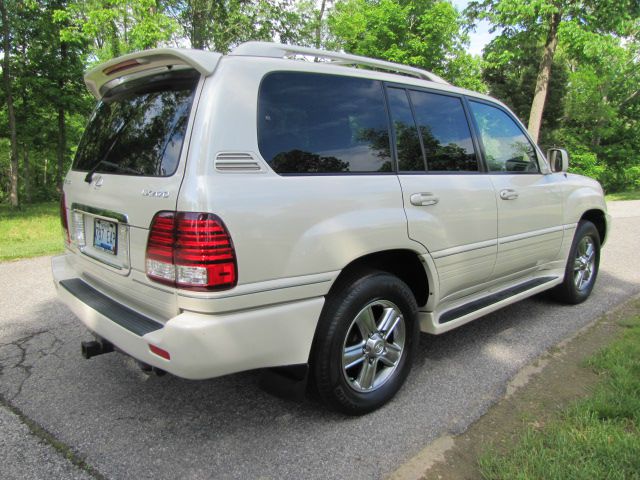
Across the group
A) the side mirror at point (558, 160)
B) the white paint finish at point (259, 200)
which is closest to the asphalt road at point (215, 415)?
the white paint finish at point (259, 200)

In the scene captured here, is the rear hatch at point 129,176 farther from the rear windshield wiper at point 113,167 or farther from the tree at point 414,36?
the tree at point 414,36

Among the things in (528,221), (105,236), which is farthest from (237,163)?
(528,221)

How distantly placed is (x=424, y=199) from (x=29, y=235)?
9.79m

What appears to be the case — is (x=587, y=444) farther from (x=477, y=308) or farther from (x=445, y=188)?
(x=445, y=188)

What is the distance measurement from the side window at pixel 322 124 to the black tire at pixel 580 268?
2699 mm

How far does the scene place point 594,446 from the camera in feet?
7.23

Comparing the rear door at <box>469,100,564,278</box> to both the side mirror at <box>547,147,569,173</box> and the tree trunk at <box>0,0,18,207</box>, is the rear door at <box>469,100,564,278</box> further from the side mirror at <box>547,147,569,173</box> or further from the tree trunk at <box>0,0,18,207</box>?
the tree trunk at <box>0,0,18,207</box>

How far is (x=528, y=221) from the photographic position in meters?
3.68

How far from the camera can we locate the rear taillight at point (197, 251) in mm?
1974

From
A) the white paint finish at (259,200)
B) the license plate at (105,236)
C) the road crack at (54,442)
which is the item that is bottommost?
the road crack at (54,442)

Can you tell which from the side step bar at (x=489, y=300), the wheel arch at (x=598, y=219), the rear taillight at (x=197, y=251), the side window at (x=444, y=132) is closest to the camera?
the rear taillight at (x=197, y=251)

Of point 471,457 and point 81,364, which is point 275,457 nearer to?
point 471,457

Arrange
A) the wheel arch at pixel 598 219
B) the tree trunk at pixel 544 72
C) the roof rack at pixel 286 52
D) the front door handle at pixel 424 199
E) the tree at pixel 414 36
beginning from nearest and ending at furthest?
the roof rack at pixel 286 52, the front door handle at pixel 424 199, the wheel arch at pixel 598 219, the tree trunk at pixel 544 72, the tree at pixel 414 36

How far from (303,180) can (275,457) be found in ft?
4.55
